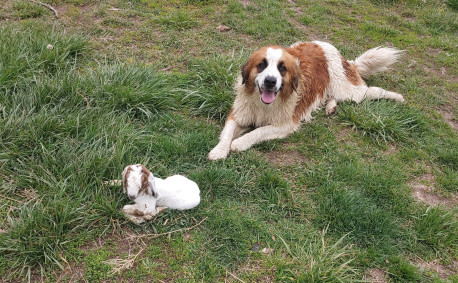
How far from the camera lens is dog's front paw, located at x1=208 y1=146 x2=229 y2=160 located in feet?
11.8

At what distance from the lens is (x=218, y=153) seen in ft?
11.9

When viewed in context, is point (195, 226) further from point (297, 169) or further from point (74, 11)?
point (74, 11)

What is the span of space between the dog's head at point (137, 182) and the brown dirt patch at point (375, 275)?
1.74m

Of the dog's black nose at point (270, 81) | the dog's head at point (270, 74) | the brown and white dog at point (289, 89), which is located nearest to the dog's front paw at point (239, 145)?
the brown and white dog at point (289, 89)

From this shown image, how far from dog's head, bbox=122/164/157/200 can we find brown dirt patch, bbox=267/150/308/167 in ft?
4.96

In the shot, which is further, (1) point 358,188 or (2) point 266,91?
(2) point 266,91

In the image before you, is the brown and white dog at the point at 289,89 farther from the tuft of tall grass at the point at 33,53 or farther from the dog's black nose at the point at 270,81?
the tuft of tall grass at the point at 33,53

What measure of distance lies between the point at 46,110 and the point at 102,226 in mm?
1405

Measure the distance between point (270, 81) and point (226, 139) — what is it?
2.52 feet

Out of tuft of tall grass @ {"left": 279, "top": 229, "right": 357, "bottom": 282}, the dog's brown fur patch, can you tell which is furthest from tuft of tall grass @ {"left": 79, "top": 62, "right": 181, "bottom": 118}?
tuft of tall grass @ {"left": 279, "top": 229, "right": 357, "bottom": 282}

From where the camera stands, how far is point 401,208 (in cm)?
325

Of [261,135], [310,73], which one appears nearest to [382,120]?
[310,73]

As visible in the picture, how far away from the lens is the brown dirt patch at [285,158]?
12.3 feet

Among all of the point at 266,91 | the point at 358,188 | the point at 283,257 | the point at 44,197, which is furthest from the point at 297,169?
the point at 44,197
